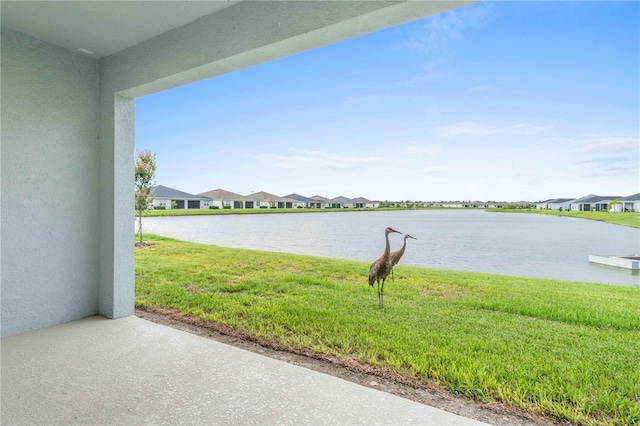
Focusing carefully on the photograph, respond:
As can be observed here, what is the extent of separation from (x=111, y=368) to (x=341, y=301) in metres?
2.15

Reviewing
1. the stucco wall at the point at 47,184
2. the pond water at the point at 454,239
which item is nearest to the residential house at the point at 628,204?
the pond water at the point at 454,239

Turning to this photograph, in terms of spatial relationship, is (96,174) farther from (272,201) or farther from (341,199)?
(272,201)

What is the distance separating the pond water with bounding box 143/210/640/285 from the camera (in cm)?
562

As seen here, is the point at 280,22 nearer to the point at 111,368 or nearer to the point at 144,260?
the point at 111,368

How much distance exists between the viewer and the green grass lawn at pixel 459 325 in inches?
68.7

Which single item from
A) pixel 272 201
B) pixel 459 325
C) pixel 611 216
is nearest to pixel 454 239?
pixel 611 216

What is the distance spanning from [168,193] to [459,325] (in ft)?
31.3

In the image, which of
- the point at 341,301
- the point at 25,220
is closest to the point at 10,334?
the point at 25,220

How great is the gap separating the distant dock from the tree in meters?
9.49

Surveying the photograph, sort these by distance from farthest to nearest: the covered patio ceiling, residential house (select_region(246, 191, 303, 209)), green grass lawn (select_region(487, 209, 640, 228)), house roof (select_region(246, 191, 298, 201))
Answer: house roof (select_region(246, 191, 298, 201))
residential house (select_region(246, 191, 303, 209))
green grass lawn (select_region(487, 209, 640, 228))
the covered patio ceiling

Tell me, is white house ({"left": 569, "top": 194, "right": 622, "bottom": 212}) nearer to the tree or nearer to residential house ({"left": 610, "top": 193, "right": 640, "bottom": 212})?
residential house ({"left": 610, "top": 193, "right": 640, "bottom": 212})

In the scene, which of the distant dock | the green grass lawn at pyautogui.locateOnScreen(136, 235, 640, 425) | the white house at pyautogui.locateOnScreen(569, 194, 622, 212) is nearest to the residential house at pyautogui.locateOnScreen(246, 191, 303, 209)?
the green grass lawn at pyautogui.locateOnScreen(136, 235, 640, 425)

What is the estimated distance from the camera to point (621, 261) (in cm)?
535

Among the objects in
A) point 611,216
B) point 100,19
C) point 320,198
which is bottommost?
point 611,216
